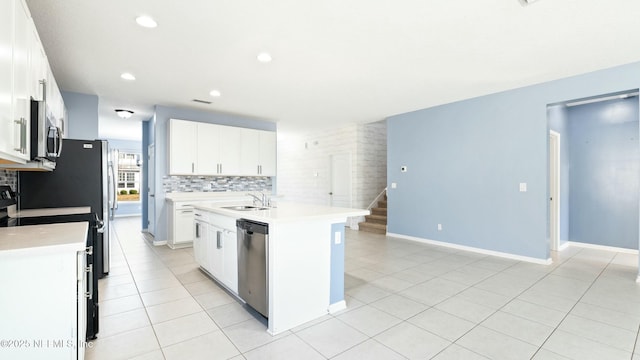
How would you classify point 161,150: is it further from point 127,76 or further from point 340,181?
point 340,181

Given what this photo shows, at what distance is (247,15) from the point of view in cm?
251

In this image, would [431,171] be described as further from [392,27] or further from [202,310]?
[202,310]

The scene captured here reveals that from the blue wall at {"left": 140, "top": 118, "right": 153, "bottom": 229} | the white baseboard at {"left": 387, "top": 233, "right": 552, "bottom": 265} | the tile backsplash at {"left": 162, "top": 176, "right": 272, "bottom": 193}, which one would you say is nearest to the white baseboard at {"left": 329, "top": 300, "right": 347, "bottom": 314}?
the white baseboard at {"left": 387, "top": 233, "right": 552, "bottom": 265}

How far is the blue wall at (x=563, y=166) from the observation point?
525 cm

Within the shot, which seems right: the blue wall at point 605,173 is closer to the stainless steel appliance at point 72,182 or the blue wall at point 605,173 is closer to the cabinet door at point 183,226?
the cabinet door at point 183,226

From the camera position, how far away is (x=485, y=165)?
16.0 ft

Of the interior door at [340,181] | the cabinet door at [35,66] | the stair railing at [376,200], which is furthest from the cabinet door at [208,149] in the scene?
the stair railing at [376,200]

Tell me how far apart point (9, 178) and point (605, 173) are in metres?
8.33

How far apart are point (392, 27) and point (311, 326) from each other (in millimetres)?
2721

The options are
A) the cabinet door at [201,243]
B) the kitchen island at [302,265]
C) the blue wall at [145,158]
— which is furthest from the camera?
the blue wall at [145,158]

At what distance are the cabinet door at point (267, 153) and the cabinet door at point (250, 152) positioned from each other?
4.0 inches

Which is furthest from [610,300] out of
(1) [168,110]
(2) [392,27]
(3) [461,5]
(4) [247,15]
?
(1) [168,110]

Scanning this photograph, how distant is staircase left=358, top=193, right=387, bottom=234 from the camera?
22.2 ft

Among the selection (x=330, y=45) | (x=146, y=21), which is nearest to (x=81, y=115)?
(x=146, y=21)
